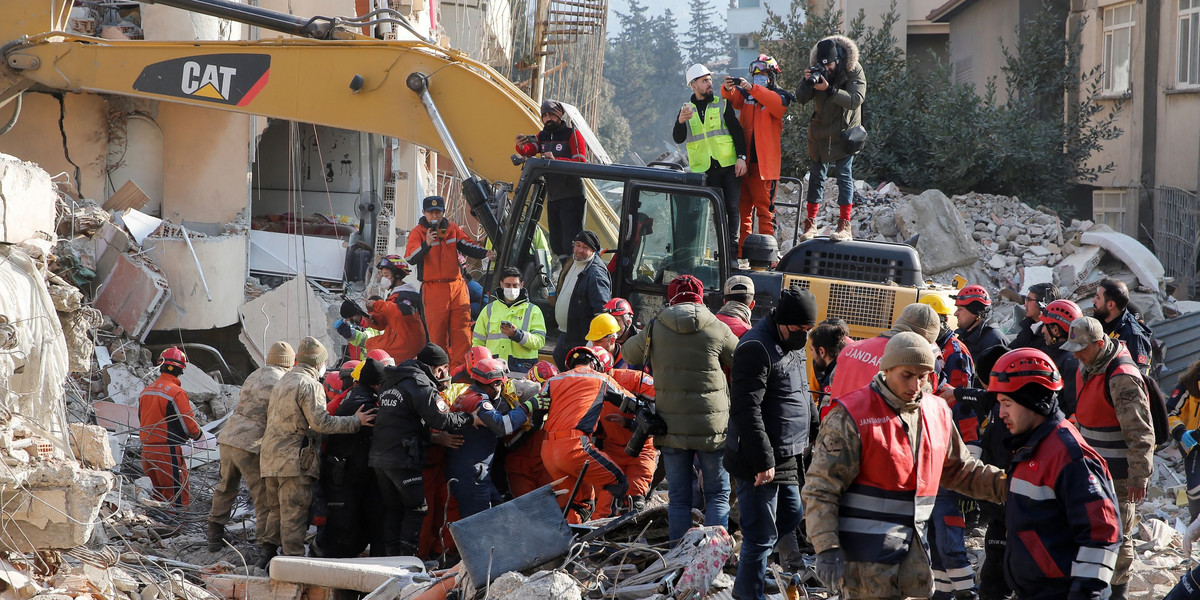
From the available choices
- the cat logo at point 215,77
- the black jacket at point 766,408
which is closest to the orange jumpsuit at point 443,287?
the cat logo at point 215,77

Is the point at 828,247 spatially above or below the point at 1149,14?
below

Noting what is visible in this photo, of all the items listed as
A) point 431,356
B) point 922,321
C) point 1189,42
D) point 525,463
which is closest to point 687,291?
point 922,321

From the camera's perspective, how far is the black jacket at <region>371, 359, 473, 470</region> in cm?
685

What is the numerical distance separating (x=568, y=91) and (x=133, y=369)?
49.6ft

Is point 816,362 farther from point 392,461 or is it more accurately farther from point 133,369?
point 133,369

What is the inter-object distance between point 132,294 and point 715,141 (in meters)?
6.73

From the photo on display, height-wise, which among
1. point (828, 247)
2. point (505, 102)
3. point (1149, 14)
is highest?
point (1149, 14)

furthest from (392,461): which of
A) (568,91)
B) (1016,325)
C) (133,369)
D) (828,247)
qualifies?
(568,91)

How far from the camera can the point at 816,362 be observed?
22.0ft

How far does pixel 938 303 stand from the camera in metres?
7.56

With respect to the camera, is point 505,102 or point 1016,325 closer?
point 505,102

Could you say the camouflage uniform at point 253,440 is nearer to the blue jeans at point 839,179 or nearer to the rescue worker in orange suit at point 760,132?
the rescue worker in orange suit at point 760,132

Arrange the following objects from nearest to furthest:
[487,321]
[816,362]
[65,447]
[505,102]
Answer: [65,447], [816,362], [487,321], [505,102]

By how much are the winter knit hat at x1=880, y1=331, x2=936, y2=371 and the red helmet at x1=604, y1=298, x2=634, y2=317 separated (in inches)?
146
